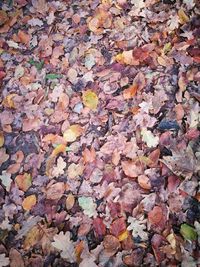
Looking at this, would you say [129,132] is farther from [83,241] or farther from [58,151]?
[83,241]

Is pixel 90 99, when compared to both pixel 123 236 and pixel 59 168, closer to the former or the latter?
pixel 59 168

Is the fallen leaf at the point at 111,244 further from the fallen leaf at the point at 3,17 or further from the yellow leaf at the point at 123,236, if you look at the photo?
the fallen leaf at the point at 3,17

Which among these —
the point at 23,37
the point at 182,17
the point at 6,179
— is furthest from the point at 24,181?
the point at 182,17

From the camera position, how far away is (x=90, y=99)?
9.32 ft

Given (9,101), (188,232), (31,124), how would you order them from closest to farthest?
(188,232) < (31,124) < (9,101)

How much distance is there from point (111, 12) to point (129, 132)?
4.60 ft

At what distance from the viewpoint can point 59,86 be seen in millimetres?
2961

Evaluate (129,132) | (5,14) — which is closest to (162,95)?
(129,132)

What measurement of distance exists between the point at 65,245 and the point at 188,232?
0.81 m

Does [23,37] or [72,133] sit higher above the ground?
[23,37]

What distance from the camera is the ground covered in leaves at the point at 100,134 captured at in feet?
7.23

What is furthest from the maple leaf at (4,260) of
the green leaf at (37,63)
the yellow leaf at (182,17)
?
the yellow leaf at (182,17)

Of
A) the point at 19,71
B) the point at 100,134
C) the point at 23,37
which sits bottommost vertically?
the point at 100,134

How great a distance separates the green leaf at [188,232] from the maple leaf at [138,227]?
239 mm
